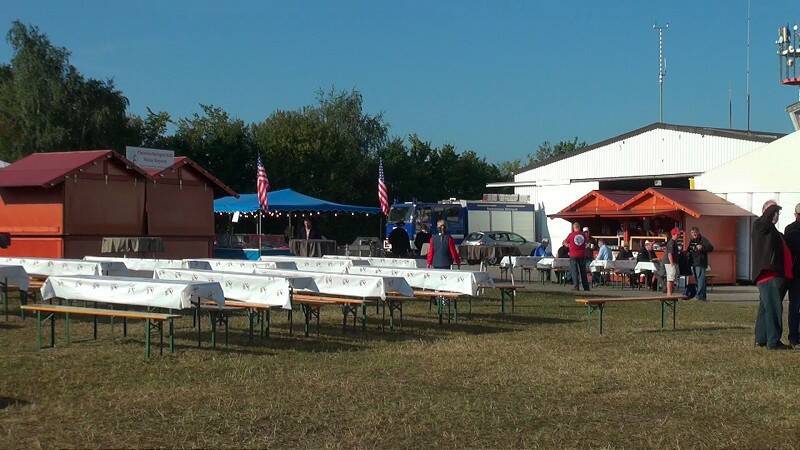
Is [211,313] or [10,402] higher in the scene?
[211,313]

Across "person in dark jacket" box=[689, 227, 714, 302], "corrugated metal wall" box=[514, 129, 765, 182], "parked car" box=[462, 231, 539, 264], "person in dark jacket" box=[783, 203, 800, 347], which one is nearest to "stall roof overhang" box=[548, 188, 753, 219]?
"person in dark jacket" box=[689, 227, 714, 302]

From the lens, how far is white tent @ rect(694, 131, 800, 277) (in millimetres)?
27562

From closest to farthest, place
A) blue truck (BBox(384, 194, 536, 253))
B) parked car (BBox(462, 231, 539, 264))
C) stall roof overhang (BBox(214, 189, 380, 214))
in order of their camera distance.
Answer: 1. stall roof overhang (BBox(214, 189, 380, 214))
2. parked car (BBox(462, 231, 539, 264))
3. blue truck (BBox(384, 194, 536, 253))

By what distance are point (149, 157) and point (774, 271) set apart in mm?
18609

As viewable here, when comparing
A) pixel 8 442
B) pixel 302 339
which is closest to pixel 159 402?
pixel 8 442

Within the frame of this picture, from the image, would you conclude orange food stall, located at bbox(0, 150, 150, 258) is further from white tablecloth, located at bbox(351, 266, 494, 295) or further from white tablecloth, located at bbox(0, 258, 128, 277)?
white tablecloth, located at bbox(351, 266, 494, 295)

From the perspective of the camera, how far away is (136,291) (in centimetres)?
1223

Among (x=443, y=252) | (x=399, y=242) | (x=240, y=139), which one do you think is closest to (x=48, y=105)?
(x=240, y=139)

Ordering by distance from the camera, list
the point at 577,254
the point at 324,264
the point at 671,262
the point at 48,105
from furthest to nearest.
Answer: the point at 48,105, the point at 577,254, the point at 671,262, the point at 324,264

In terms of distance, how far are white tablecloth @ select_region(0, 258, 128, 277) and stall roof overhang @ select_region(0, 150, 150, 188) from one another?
225 inches

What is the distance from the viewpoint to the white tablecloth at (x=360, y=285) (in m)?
14.1

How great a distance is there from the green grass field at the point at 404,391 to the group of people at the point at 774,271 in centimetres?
→ 46

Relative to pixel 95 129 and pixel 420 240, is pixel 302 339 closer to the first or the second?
pixel 420 240

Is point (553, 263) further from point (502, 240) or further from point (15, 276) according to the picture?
point (502, 240)
